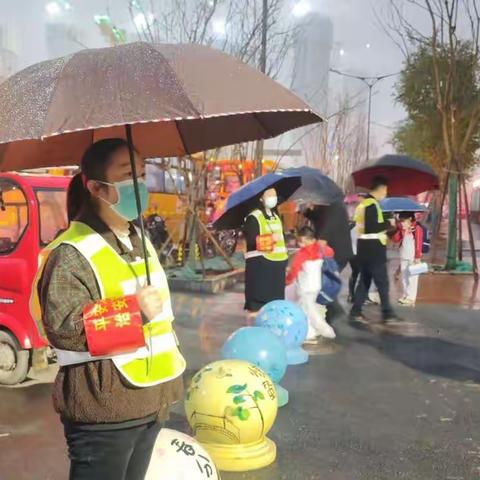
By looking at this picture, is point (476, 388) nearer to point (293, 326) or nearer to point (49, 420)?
point (293, 326)

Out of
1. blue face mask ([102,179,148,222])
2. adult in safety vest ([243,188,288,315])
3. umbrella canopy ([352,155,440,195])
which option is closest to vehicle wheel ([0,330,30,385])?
adult in safety vest ([243,188,288,315])

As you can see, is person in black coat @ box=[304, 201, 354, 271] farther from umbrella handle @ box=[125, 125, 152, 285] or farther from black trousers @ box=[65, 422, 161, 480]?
black trousers @ box=[65, 422, 161, 480]

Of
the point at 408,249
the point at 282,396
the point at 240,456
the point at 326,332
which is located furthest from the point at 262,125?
the point at 408,249

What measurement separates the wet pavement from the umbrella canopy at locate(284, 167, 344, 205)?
1697 mm

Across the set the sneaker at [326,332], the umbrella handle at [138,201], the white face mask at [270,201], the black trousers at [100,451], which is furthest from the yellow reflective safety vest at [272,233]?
the black trousers at [100,451]

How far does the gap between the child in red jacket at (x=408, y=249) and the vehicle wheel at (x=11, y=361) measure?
6.28 m

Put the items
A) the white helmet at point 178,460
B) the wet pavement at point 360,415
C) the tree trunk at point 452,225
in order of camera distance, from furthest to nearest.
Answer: the tree trunk at point 452,225 → the wet pavement at point 360,415 → the white helmet at point 178,460

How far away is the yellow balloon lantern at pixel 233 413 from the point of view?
3.99 m

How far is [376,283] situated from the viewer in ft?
28.8

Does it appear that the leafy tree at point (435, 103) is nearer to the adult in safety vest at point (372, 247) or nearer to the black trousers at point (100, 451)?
the adult in safety vest at point (372, 247)

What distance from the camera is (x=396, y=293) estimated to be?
1133 centimetres

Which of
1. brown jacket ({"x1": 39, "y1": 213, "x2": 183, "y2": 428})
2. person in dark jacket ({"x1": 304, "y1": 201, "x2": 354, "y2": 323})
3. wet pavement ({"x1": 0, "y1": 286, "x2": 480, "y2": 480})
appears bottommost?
wet pavement ({"x1": 0, "y1": 286, "x2": 480, "y2": 480})

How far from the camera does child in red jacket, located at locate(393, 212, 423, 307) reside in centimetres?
1012

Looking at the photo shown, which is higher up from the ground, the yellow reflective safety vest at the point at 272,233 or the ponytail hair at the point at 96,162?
the ponytail hair at the point at 96,162
